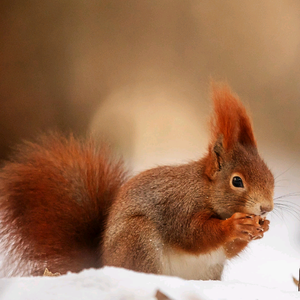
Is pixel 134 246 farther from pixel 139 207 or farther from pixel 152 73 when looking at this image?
pixel 152 73

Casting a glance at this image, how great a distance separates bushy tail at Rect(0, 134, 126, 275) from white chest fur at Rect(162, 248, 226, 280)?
0.14 meters

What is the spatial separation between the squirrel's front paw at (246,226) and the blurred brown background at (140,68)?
14 cm

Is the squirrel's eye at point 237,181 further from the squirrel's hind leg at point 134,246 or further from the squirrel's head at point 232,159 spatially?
the squirrel's hind leg at point 134,246

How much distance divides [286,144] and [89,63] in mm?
442

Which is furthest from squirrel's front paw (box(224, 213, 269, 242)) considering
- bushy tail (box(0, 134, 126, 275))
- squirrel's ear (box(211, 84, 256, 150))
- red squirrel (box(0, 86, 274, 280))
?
bushy tail (box(0, 134, 126, 275))

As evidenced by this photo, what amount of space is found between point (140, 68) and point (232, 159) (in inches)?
9.9

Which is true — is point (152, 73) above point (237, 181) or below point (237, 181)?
above

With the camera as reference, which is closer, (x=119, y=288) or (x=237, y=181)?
(x=119, y=288)

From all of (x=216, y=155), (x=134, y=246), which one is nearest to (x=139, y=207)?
(x=134, y=246)

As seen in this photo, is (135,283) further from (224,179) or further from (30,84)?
(30,84)

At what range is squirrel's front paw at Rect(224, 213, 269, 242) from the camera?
21.9 inches

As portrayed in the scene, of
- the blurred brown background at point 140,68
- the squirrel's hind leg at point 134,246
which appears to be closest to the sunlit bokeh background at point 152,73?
the blurred brown background at point 140,68

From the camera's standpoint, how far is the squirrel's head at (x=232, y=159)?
577mm

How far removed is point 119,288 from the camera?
0.46 metres
